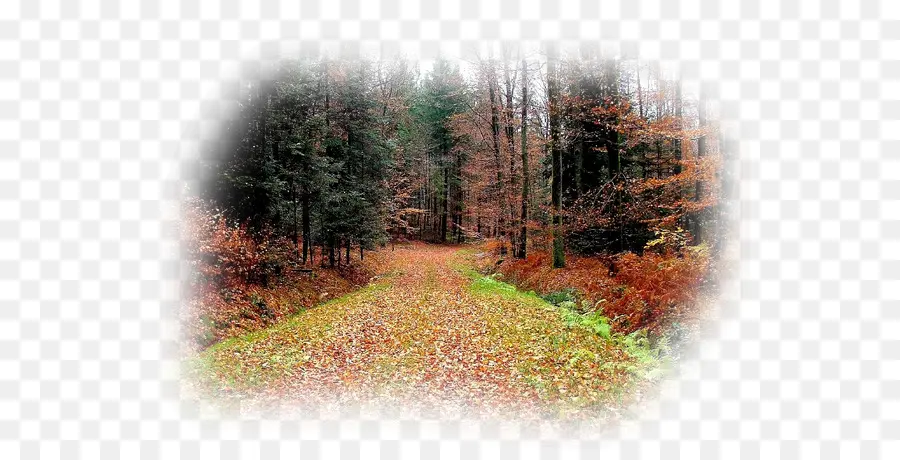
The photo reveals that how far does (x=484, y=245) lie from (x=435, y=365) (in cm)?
1639

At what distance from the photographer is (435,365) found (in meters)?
7.12

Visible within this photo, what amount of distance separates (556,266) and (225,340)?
10.2 m

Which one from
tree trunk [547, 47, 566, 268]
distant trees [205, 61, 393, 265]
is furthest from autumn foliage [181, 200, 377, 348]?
tree trunk [547, 47, 566, 268]

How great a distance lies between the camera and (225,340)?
876 cm

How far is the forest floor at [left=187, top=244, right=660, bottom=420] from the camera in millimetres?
5691

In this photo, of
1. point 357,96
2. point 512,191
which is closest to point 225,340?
point 357,96

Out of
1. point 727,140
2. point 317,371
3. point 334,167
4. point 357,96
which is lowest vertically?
point 317,371

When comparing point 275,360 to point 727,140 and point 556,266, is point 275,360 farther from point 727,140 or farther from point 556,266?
point 556,266

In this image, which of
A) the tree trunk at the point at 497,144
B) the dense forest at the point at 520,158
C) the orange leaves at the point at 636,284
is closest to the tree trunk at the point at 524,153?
the dense forest at the point at 520,158

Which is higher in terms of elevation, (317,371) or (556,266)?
(556,266)

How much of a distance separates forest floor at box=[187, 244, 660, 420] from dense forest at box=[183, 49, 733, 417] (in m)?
0.04

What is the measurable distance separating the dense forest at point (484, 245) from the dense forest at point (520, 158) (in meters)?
0.09

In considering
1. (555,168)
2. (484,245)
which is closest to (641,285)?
(555,168)

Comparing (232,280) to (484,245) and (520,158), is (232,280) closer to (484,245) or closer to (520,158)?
(520,158)
